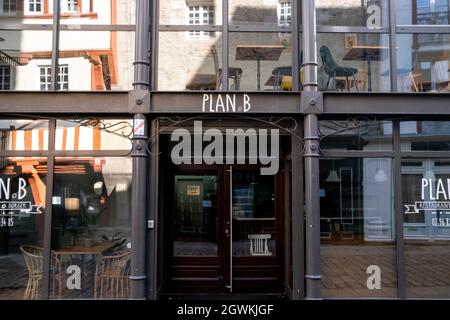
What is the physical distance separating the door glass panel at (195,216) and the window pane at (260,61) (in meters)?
1.99

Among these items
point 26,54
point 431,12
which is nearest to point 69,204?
point 26,54

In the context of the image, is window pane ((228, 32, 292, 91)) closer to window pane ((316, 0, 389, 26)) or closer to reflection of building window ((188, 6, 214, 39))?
reflection of building window ((188, 6, 214, 39))

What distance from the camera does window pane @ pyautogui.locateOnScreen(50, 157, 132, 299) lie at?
6.55 meters

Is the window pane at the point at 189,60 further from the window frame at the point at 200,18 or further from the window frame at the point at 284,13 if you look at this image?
the window frame at the point at 284,13

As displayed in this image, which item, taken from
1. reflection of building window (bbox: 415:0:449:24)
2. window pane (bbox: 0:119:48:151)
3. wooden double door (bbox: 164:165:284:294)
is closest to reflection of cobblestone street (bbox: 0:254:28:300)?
window pane (bbox: 0:119:48:151)

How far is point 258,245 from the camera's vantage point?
7781 millimetres

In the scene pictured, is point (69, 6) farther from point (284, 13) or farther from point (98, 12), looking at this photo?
point (284, 13)

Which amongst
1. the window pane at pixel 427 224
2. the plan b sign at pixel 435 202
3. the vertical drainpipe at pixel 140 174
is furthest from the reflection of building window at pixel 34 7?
the plan b sign at pixel 435 202

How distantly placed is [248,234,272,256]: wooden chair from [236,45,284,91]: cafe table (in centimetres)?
282

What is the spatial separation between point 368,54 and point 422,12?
3.51 ft

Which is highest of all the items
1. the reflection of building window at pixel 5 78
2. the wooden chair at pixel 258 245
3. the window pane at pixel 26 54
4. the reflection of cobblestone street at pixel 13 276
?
the window pane at pixel 26 54

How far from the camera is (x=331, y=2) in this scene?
22.6 feet

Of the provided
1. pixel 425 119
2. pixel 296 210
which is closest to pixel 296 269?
pixel 296 210

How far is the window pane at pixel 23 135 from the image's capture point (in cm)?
661
